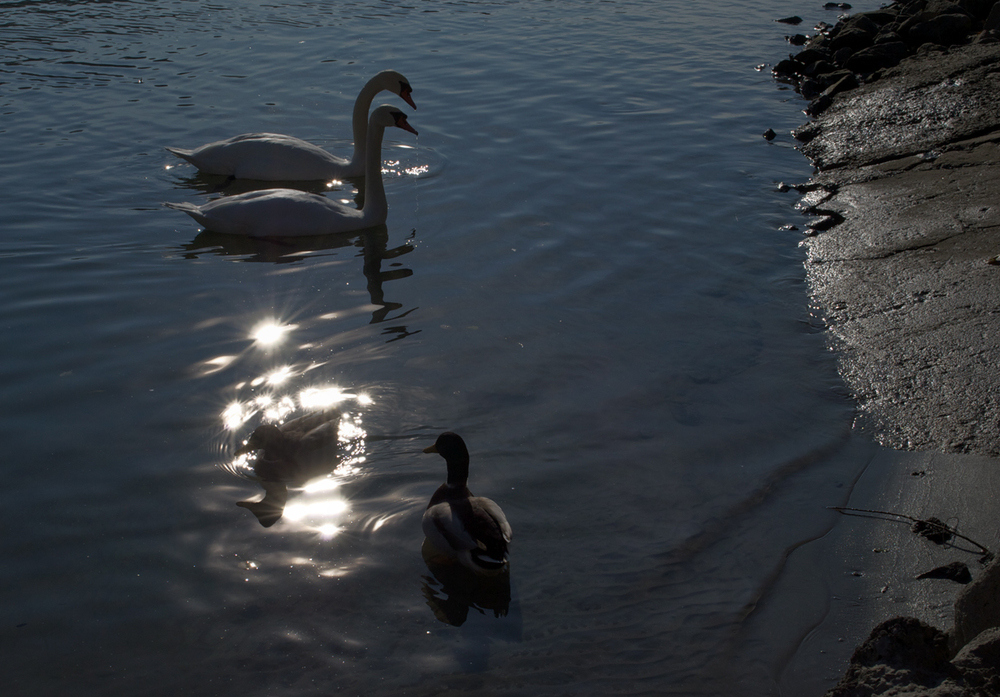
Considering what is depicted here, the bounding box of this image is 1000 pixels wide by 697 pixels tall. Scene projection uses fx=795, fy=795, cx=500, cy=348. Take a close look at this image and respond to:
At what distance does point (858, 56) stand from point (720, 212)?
7.05m

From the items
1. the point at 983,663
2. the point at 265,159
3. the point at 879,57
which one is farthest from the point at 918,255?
the point at 879,57

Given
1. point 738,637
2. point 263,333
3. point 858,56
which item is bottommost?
point 738,637

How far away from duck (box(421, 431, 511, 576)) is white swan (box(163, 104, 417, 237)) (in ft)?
15.6

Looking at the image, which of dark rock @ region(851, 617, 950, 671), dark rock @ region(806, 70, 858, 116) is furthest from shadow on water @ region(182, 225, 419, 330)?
dark rock @ region(806, 70, 858, 116)

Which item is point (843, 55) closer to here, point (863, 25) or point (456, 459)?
point (863, 25)

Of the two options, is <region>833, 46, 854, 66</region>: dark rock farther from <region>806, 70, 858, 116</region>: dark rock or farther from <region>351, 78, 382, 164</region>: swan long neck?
<region>351, 78, 382, 164</region>: swan long neck

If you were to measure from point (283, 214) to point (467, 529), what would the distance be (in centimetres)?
528

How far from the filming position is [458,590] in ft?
13.8

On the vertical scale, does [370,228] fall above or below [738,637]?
above

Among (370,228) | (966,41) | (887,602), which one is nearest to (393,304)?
(370,228)

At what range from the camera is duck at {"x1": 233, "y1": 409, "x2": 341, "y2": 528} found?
4.69 meters

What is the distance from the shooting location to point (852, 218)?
29.1ft

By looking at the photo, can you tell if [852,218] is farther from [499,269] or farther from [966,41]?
[966,41]

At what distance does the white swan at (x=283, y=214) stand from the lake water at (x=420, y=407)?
22cm
